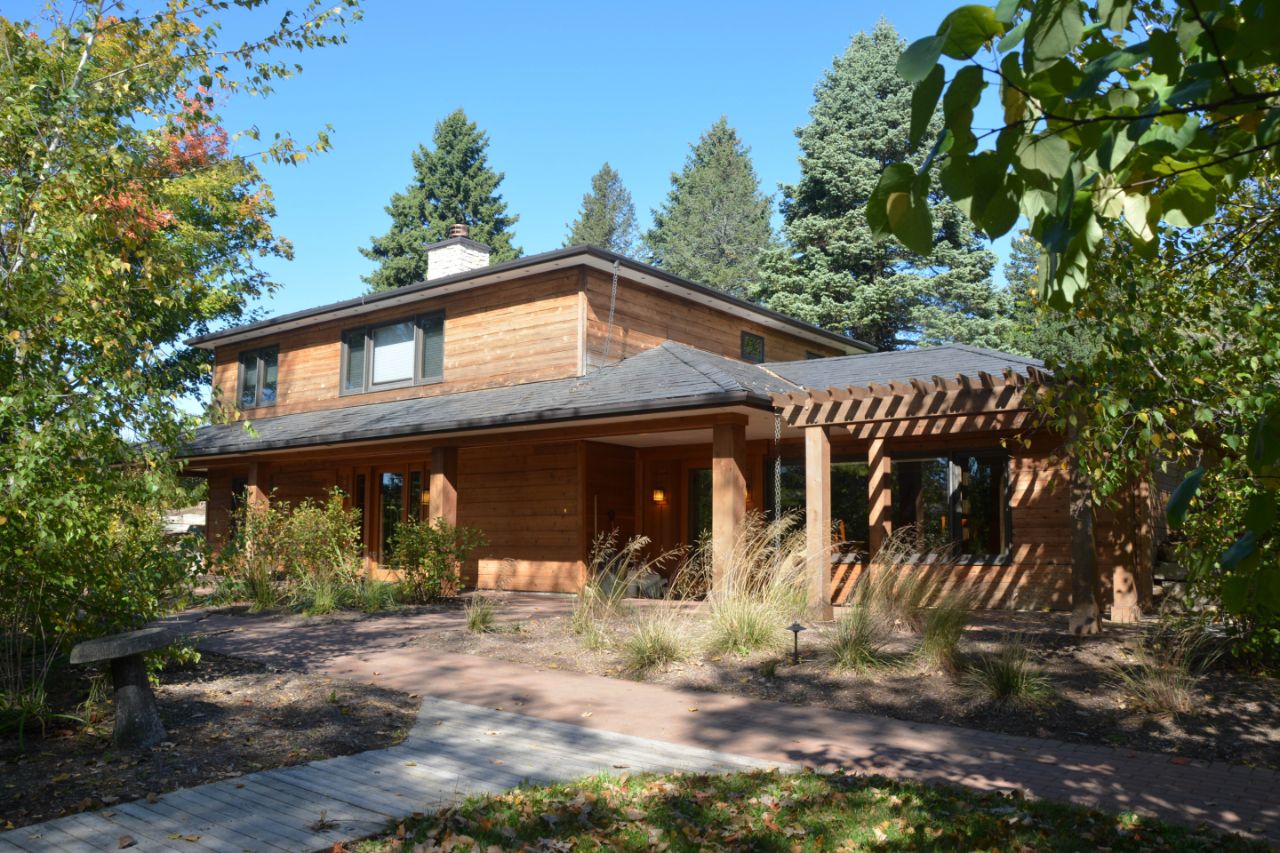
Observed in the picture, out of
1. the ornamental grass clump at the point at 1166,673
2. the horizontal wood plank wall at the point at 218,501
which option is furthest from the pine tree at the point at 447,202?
the ornamental grass clump at the point at 1166,673

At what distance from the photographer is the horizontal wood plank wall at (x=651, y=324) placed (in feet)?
50.8

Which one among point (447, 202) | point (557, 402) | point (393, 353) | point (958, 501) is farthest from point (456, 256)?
point (447, 202)

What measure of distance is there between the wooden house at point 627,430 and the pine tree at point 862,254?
7.66 meters

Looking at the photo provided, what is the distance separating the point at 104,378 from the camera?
6559 mm

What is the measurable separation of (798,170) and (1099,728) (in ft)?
82.7

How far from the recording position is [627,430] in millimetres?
13289

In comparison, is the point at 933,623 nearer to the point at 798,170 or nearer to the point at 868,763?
the point at 868,763

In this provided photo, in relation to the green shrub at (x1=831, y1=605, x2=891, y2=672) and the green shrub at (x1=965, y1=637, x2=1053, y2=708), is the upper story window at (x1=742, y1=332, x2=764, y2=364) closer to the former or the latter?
the green shrub at (x1=831, y1=605, x2=891, y2=672)

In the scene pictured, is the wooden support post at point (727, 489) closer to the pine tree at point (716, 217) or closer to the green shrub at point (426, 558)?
the green shrub at point (426, 558)

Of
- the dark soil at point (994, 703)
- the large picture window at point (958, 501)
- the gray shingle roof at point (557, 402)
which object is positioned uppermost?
the gray shingle roof at point (557, 402)

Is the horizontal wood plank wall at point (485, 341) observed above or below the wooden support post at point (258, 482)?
above

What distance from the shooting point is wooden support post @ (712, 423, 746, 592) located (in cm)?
1172

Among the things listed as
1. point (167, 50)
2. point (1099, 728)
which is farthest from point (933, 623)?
point (167, 50)

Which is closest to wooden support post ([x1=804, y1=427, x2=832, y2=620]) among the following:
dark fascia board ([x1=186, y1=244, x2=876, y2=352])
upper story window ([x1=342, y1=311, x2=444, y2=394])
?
dark fascia board ([x1=186, y1=244, x2=876, y2=352])
